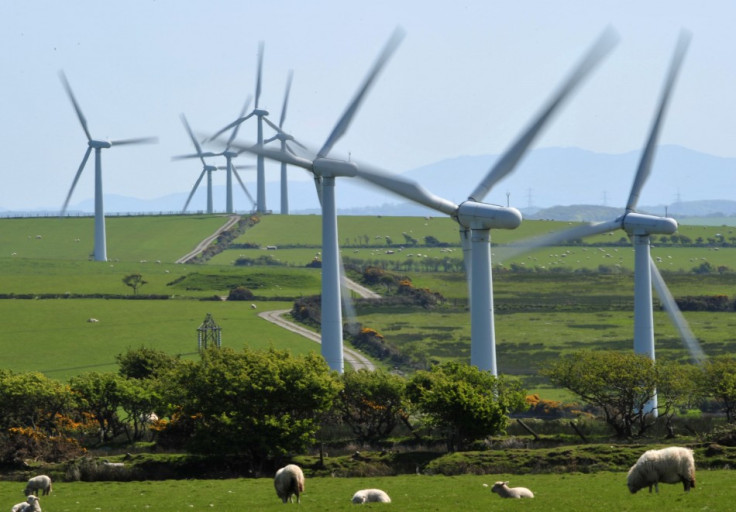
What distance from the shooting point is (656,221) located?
76625 millimetres

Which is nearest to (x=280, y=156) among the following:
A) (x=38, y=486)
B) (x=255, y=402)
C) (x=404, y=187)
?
(x=404, y=187)

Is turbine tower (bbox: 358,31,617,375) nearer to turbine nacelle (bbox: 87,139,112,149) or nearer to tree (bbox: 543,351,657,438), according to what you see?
tree (bbox: 543,351,657,438)

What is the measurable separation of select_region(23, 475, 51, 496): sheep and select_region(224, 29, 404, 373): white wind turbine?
76.4ft

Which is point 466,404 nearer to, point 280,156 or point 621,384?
point 621,384

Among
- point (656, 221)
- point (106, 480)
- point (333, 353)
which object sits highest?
point (656, 221)

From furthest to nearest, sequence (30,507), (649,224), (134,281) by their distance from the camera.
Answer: (134,281), (649,224), (30,507)

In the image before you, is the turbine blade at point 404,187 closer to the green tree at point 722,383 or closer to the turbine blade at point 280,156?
the turbine blade at point 280,156

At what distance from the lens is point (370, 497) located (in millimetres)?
44219

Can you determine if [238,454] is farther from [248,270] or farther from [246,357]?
[248,270]

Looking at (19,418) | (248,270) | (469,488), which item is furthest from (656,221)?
(248,270)

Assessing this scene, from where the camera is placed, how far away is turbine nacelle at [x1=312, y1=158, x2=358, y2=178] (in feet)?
227

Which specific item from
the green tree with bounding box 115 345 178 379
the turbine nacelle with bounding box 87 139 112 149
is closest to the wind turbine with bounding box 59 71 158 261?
the turbine nacelle with bounding box 87 139 112 149

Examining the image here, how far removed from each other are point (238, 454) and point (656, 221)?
31202 mm

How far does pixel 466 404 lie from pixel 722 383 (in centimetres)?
1685
